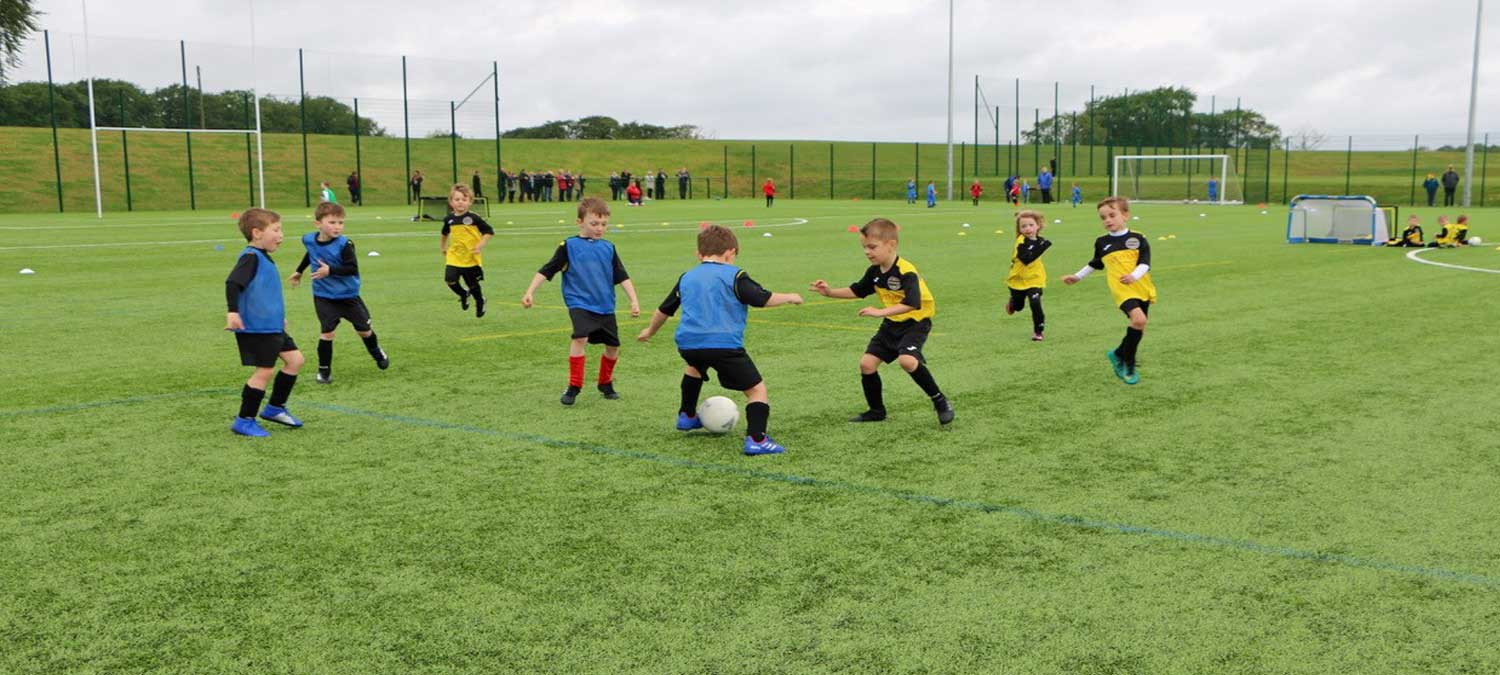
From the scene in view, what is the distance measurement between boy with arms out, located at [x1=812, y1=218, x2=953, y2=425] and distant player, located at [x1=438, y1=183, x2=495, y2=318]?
6.59 meters

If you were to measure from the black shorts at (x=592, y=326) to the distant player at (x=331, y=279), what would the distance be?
1.88 meters

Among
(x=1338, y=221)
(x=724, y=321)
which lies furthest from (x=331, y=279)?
(x=1338, y=221)

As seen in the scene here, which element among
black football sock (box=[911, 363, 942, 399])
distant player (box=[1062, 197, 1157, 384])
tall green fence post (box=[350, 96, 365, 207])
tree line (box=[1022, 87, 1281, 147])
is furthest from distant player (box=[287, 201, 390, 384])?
tree line (box=[1022, 87, 1281, 147])

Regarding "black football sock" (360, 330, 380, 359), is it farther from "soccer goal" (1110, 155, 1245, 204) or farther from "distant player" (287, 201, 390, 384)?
"soccer goal" (1110, 155, 1245, 204)

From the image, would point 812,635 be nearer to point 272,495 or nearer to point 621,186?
point 272,495

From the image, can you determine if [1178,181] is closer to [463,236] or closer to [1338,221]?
[1338,221]

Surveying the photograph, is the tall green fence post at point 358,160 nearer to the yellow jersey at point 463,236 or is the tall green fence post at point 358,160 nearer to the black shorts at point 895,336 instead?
the yellow jersey at point 463,236

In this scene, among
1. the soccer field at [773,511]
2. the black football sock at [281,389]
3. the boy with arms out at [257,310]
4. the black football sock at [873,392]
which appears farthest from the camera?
the black football sock at [873,392]

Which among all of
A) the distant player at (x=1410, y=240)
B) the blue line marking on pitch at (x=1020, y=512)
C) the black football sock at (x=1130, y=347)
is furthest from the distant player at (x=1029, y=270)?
the distant player at (x=1410, y=240)

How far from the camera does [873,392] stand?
8.10 m

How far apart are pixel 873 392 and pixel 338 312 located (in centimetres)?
438

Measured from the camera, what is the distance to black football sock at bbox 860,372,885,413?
807 centimetres

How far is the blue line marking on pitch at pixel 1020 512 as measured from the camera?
16.5 ft

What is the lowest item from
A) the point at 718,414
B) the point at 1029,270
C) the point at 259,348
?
the point at 718,414
